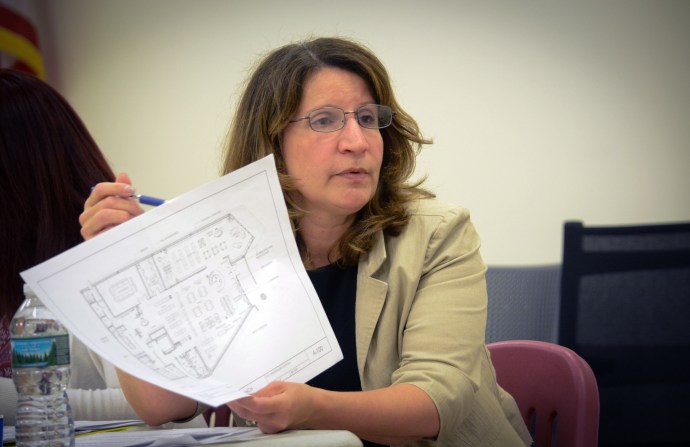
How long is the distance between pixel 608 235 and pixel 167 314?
4.10 feet

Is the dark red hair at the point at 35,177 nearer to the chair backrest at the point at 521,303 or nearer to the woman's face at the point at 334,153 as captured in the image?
the woman's face at the point at 334,153

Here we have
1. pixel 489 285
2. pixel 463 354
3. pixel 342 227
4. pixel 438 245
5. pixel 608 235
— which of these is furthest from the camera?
pixel 489 285

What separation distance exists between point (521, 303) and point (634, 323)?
1.73ft

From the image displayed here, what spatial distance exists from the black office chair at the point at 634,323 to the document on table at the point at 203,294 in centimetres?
104

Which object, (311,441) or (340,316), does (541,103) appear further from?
(311,441)

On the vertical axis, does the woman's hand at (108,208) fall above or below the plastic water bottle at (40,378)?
above

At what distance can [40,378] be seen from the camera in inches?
40.2

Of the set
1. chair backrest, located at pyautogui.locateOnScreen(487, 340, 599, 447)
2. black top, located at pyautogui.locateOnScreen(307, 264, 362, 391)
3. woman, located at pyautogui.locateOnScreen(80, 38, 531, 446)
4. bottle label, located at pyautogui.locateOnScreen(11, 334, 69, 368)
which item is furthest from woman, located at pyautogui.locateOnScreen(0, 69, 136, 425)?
chair backrest, located at pyautogui.locateOnScreen(487, 340, 599, 447)

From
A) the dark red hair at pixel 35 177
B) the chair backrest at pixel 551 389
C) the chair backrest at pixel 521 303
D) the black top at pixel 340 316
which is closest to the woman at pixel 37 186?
the dark red hair at pixel 35 177

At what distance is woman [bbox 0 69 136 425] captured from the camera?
1.37 meters

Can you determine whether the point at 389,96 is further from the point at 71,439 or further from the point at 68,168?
the point at 71,439

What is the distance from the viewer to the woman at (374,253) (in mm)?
1117

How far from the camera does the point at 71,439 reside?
89 centimetres

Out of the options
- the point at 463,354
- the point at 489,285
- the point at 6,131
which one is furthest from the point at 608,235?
the point at 6,131
